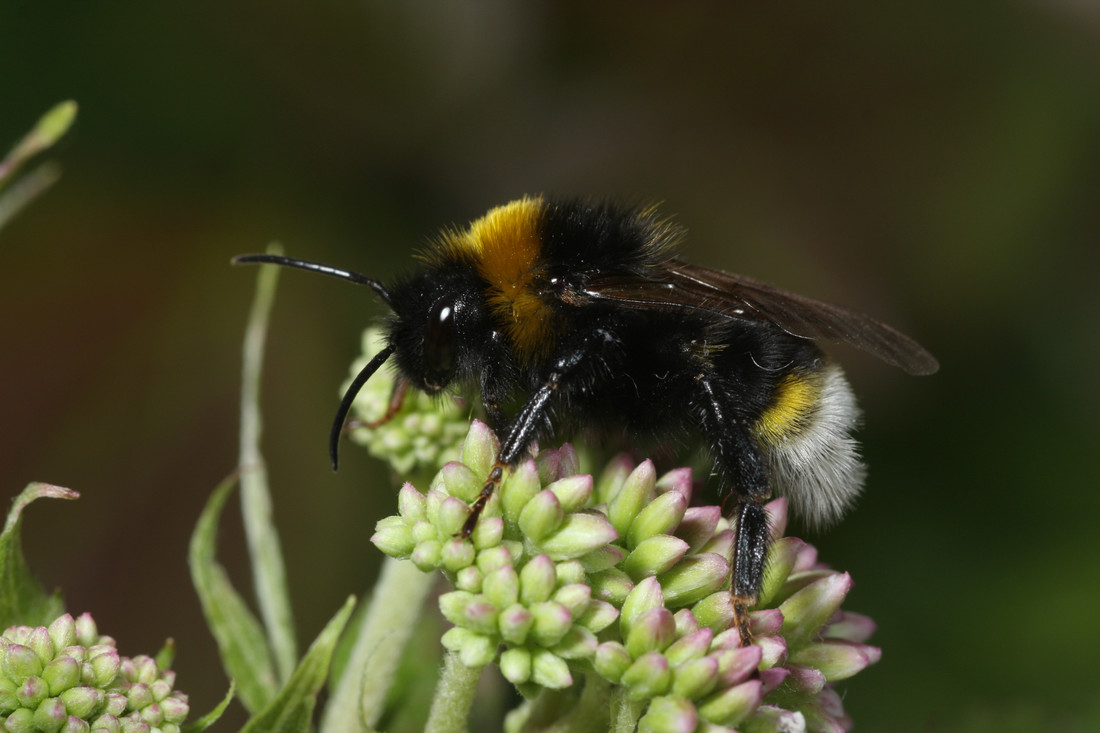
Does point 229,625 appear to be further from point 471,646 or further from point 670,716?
point 670,716

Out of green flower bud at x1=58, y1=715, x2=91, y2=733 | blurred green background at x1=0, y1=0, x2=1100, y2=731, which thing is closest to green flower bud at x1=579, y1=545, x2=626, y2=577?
green flower bud at x1=58, y1=715, x2=91, y2=733

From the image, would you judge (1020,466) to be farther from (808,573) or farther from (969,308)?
(808,573)

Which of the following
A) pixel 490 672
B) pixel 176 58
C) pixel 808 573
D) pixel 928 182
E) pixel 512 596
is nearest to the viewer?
pixel 512 596

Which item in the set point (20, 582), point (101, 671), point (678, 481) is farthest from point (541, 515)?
point (20, 582)

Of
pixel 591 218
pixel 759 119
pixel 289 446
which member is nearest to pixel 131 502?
pixel 289 446

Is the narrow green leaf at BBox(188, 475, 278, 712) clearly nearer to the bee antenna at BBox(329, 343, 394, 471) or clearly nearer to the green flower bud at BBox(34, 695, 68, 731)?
the bee antenna at BBox(329, 343, 394, 471)
